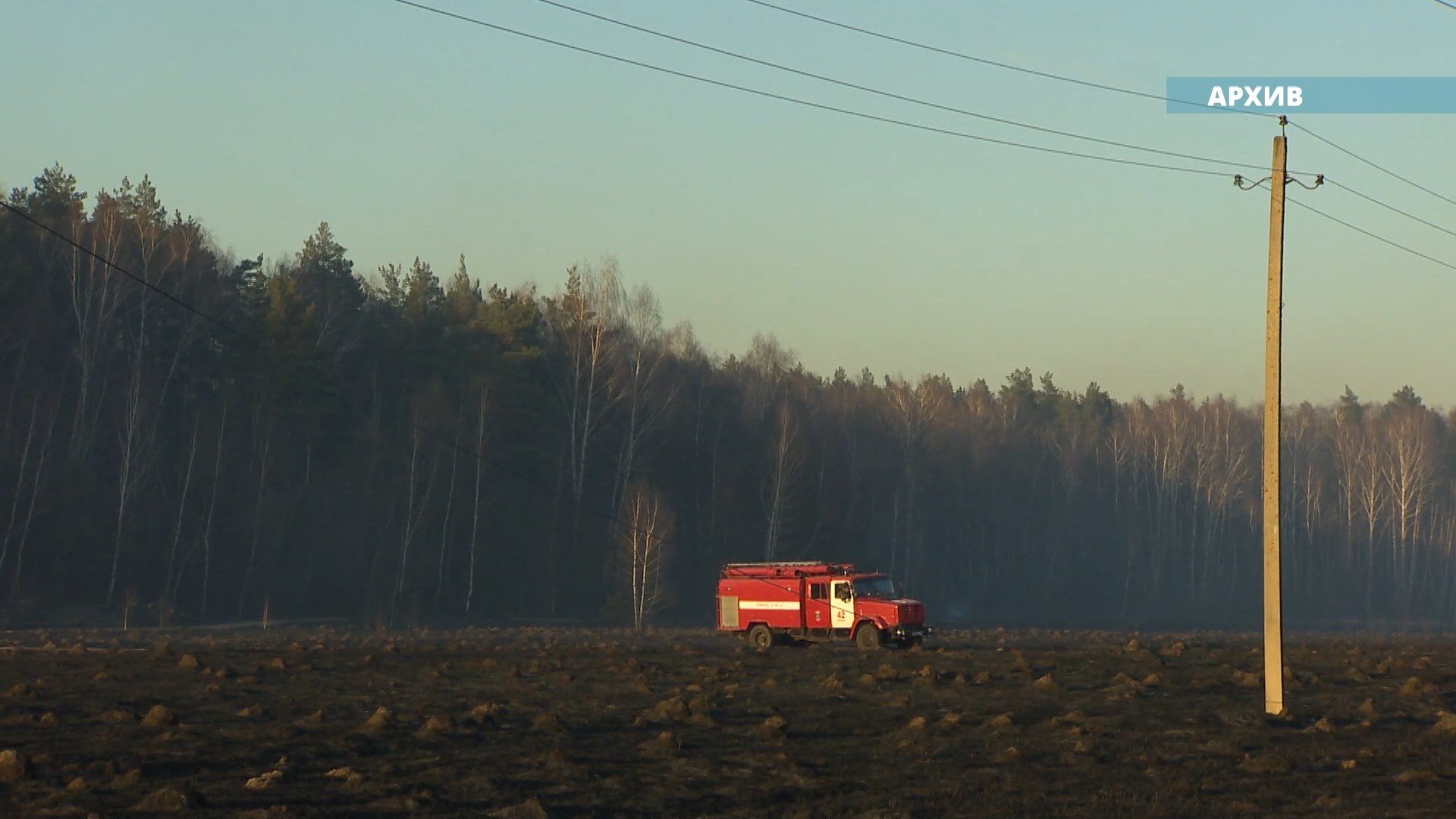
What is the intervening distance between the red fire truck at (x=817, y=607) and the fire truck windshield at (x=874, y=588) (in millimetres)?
24

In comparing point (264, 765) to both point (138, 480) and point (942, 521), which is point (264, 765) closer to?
point (138, 480)

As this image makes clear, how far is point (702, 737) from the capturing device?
936 inches

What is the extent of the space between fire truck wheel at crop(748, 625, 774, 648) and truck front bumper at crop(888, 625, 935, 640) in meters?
4.46

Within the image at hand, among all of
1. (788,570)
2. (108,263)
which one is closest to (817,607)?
(788,570)

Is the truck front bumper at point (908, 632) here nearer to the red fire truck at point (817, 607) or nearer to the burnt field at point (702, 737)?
the red fire truck at point (817, 607)

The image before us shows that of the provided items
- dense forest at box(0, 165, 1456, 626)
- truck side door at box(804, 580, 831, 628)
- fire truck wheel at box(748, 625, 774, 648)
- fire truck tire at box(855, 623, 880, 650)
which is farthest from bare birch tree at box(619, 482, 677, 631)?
fire truck tire at box(855, 623, 880, 650)

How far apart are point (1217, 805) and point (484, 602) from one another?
63.7m

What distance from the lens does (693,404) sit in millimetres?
95312

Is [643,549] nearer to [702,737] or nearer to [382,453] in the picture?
[382,453]

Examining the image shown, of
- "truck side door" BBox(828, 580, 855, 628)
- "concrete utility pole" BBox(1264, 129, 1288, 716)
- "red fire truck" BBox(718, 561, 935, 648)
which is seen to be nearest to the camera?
"concrete utility pole" BBox(1264, 129, 1288, 716)

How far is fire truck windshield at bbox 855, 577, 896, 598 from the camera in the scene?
43.4 metres

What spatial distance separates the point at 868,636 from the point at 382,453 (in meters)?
42.1

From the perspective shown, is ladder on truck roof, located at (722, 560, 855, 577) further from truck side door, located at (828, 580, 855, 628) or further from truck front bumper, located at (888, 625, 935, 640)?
truck front bumper, located at (888, 625, 935, 640)

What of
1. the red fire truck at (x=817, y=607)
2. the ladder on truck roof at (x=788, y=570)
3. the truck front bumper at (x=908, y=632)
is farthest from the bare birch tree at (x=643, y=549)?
the truck front bumper at (x=908, y=632)
